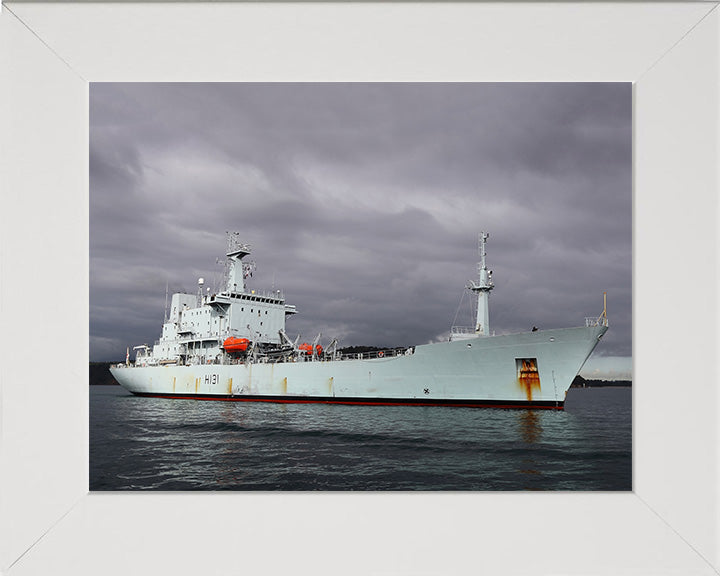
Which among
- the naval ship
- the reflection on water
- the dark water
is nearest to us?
the dark water

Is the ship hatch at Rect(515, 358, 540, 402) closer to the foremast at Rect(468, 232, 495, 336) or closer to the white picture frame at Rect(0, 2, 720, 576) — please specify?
the foremast at Rect(468, 232, 495, 336)

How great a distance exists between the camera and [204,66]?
295cm

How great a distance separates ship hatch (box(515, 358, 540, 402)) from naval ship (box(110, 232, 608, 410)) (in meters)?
0.02

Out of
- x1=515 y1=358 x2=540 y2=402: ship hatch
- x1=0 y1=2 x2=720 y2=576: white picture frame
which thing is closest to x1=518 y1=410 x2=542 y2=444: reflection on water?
x1=515 y1=358 x2=540 y2=402: ship hatch

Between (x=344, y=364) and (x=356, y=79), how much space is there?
37.2ft

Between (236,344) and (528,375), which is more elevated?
(236,344)

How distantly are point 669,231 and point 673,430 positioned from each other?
112cm

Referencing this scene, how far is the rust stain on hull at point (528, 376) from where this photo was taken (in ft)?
40.4

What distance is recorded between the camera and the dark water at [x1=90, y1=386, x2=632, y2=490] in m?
5.96

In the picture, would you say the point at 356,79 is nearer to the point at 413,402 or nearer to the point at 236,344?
the point at 413,402

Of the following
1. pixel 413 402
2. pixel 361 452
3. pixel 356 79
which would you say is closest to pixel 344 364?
pixel 413 402

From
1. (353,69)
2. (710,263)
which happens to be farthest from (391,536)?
(353,69)

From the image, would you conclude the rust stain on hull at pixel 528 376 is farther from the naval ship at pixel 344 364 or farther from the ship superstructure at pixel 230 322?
the ship superstructure at pixel 230 322

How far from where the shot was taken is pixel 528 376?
1242 cm
